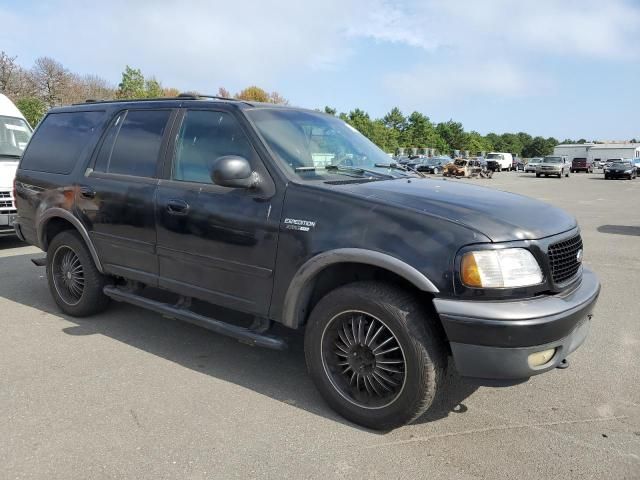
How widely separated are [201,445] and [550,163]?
45772mm

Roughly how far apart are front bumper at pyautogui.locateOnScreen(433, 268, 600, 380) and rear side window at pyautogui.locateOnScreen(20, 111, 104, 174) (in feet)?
12.1

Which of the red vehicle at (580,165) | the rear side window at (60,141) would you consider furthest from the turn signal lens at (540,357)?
the red vehicle at (580,165)

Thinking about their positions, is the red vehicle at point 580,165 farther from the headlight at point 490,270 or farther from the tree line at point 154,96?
the headlight at point 490,270

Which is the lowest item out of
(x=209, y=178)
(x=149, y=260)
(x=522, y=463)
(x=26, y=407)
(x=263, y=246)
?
(x=26, y=407)

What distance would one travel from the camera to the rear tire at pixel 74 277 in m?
4.77

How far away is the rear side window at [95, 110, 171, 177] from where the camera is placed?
4.19 meters

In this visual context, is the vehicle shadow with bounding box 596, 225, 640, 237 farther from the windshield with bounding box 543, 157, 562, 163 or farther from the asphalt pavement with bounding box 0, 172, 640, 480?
the windshield with bounding box 543, 157, 562, 163

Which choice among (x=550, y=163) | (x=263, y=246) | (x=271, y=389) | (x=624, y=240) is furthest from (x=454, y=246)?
(x=550, y=163)

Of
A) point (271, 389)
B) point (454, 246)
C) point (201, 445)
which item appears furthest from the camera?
point (271, 389)

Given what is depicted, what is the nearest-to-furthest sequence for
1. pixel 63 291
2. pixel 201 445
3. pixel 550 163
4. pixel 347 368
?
pixel 201 445, pixel 347 368, pixel 63 291, pixel 550 163

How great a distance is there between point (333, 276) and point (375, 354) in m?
0.57

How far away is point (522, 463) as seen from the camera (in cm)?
281

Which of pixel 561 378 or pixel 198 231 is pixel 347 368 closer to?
pixel 198 231

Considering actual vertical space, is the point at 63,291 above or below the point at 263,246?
below
